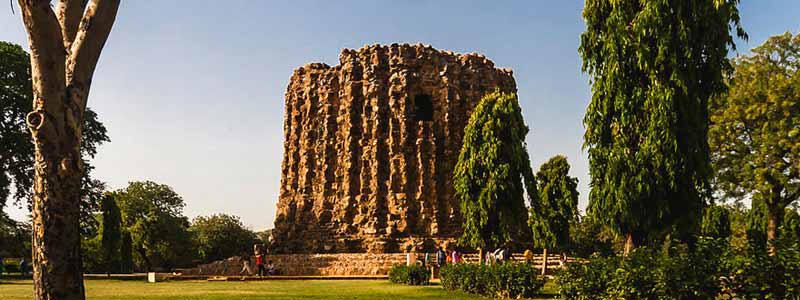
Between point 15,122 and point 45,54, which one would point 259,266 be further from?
point 45,54

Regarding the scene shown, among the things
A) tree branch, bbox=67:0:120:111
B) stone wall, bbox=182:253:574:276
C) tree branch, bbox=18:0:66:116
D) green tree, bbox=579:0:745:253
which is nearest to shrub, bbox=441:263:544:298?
green tree, bbox=579:0:745:253

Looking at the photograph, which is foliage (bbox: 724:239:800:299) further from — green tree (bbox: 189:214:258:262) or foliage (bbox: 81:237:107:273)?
green tree (bbox: 189:214:258:262)

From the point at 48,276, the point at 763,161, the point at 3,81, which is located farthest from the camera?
the point at 3,81

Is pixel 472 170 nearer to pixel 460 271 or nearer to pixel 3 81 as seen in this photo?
pixel 460 271

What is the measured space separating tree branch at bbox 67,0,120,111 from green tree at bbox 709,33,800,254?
88.8 feet

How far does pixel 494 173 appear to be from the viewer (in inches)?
878

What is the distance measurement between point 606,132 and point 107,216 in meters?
31.3

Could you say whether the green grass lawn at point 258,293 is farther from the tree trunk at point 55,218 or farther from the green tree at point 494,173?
the tree trunk at point 55,218

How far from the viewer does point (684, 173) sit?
1275 centimetres

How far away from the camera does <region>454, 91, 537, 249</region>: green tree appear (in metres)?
22.4

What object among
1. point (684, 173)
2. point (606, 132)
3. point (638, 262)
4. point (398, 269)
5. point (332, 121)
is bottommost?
point (398, 269)

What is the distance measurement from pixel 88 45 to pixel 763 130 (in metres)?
28.9

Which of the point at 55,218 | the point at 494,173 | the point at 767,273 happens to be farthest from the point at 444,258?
the point at 55,218

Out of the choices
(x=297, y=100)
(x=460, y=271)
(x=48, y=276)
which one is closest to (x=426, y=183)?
(x=297, y=100)
